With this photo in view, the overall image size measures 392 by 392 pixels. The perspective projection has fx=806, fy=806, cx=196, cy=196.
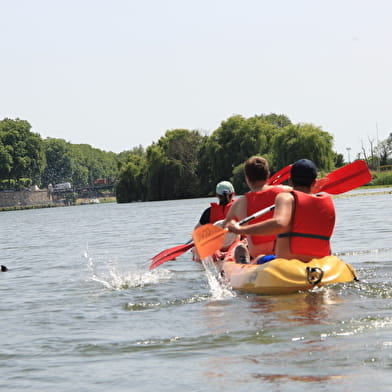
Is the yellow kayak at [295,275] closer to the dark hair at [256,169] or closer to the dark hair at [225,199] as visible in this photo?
the dark hair at [256,169]

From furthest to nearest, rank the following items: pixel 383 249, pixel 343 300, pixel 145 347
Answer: pixel 383 249 < pixel 343 300 < pixel 145 347

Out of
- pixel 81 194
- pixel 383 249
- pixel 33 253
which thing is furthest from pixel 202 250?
pixel 81 194

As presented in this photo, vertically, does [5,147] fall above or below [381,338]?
above

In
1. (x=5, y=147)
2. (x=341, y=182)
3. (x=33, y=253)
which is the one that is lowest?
A: (x=33, y=253)

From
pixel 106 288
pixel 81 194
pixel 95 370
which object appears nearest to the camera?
pixel 95 370

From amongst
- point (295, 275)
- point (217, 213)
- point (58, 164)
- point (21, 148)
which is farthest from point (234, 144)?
point (58, 164)

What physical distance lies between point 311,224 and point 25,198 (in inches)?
5443

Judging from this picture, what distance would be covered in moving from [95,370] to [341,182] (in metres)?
4.83

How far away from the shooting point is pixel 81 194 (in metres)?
164

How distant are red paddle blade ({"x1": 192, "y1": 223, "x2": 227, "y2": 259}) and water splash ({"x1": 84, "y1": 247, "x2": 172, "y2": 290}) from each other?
252 cm

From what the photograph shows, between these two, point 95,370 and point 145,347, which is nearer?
point 95,370

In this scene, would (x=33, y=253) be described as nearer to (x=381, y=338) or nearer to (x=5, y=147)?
(x=381, y=338)

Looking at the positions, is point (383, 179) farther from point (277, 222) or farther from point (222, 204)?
point (277, 222)

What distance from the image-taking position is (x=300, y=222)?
764 centimetres
